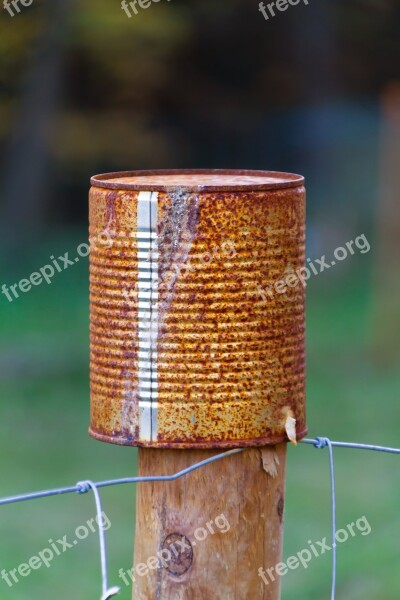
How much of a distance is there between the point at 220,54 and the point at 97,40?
2487mm

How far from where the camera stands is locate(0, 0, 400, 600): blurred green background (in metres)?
5.76

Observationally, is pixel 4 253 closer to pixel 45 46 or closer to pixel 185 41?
pixel 45 46

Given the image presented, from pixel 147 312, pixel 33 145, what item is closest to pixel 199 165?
pixel 33 145

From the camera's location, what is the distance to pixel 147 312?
6.43ft

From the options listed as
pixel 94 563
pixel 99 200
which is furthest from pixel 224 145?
pixel 99 200

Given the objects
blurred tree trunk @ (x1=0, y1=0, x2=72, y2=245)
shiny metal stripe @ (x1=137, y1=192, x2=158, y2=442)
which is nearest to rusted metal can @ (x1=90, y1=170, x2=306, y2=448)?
shiny metal stripe @ (x1=137, y1=192, x2=158, y2=442)

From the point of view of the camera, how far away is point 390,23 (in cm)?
1717

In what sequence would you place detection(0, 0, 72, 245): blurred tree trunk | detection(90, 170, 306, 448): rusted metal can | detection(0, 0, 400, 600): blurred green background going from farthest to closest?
detection(0, 0, 72, 245): blurred tree trunk → detection(0, 0, 400, 600): blurred green background → detection(90, 170, 306, 448): rusted metal can

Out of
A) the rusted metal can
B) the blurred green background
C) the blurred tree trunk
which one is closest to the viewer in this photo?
the rusted metal can

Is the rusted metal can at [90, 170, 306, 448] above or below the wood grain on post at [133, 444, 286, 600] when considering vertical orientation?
above

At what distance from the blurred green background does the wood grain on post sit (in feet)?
9.25

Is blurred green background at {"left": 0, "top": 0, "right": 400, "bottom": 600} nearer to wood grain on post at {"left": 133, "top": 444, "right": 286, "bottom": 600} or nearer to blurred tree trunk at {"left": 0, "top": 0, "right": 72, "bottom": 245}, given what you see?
blurred tree trunk at {"left": 0, "top": 0, "right": 72, "bottom": 245}

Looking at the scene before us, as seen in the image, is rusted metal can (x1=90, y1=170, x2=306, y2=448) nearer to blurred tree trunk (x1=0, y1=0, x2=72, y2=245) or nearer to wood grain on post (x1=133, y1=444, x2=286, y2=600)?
wood grain on post (x1=133, y1=444, x2=286, y2=600)

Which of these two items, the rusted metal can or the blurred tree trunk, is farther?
the blurred tree trunk
